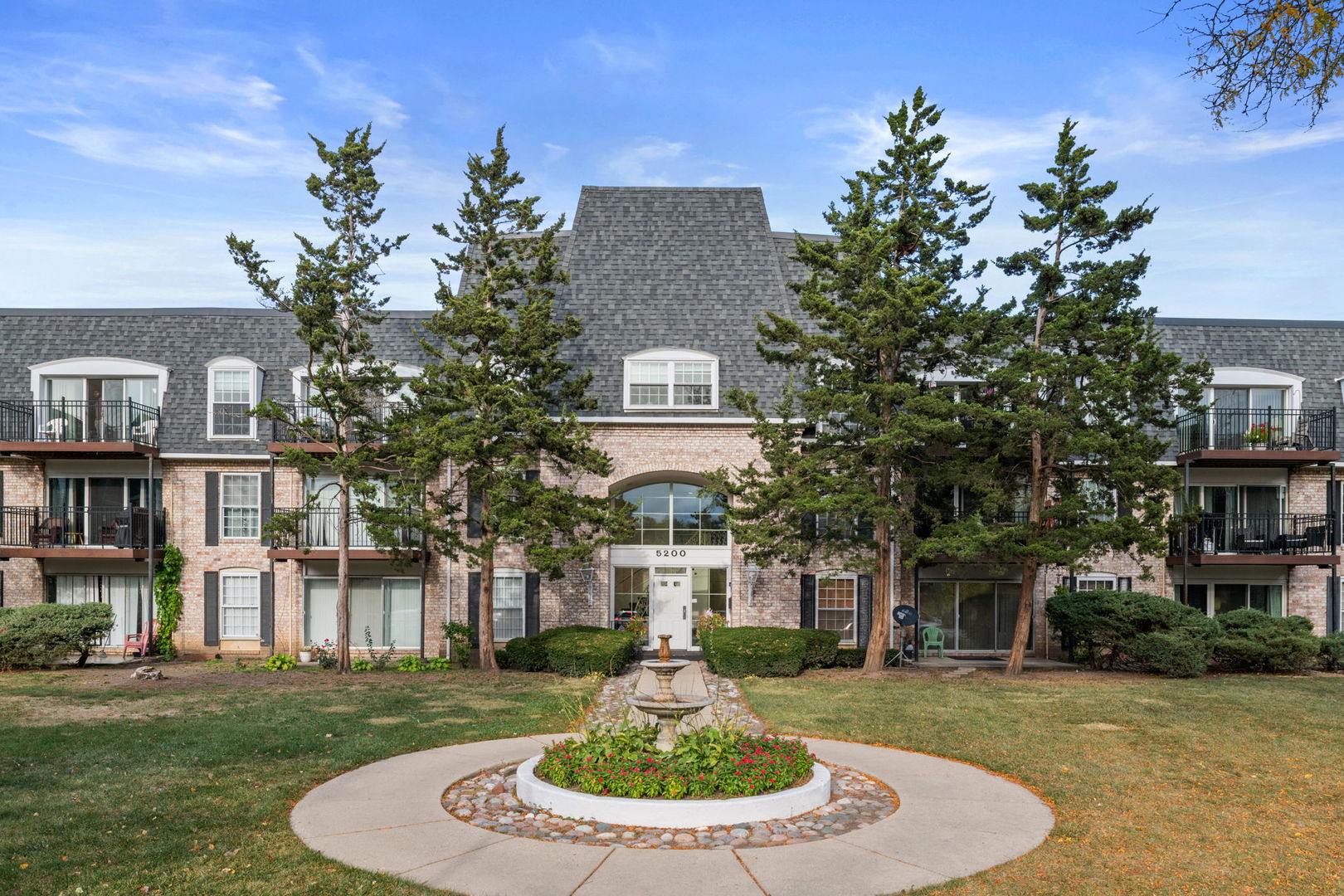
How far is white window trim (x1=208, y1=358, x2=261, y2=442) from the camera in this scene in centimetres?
2522

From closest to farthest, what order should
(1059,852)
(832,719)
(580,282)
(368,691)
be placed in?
(1059,852) < (832,719) < (368,691) < (580,282)

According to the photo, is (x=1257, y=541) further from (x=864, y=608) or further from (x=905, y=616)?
(x=864, y=608)

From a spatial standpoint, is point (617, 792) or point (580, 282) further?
point (580, 282)

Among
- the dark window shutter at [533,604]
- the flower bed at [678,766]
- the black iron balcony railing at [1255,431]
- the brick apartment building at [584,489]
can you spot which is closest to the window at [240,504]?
the brick apartment building at [584,489]

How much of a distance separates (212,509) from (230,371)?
352cm

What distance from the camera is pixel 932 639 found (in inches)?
990

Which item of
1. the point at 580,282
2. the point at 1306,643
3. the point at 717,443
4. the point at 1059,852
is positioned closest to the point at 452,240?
the point at 580,282

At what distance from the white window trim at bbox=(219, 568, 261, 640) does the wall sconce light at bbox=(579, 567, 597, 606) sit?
26.4 feet

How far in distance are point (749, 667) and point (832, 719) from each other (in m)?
5.56

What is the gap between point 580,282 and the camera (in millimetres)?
26500

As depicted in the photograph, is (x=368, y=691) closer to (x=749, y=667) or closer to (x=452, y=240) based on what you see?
(x=749, y=667)

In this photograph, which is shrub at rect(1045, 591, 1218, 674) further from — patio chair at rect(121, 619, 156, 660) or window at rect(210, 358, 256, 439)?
patio chair at rect(121, 619, 156, 660)

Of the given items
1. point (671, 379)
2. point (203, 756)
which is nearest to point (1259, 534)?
point (671, 379)

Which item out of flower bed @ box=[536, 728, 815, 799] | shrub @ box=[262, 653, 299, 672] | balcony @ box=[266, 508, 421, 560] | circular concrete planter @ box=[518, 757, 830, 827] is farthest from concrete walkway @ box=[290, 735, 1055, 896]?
balcony @ box=[266, 508, 421, 560]
